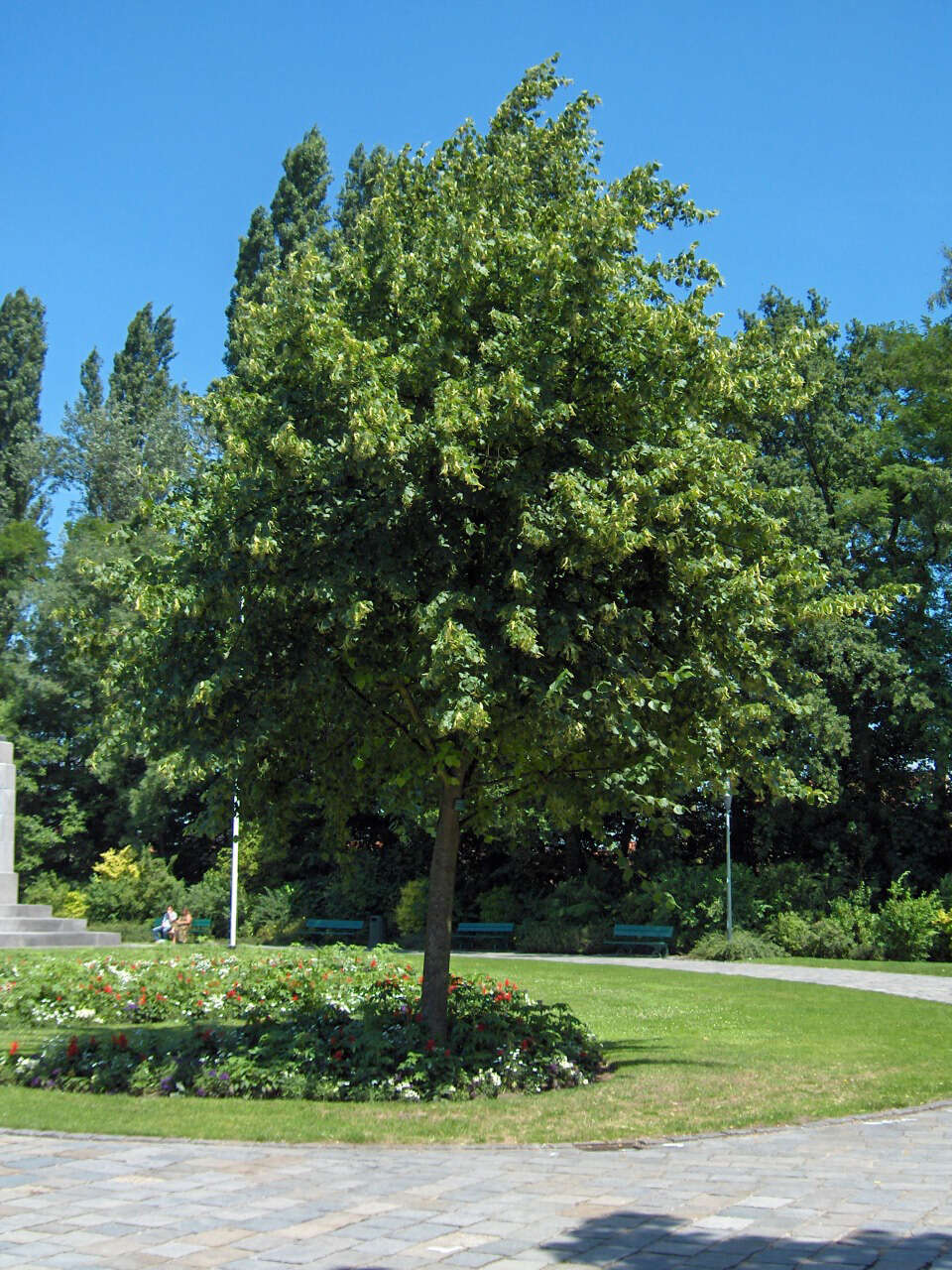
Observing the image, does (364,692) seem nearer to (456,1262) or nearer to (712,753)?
(712,753)

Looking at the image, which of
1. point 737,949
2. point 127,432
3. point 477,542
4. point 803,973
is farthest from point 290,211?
point 477,542

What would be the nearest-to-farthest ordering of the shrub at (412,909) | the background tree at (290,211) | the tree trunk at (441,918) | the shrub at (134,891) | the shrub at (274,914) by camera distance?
the tree trunk at (441,918), the shrub at (412,909), the shrub at (274,914), the shrub at (134,891), the background tree at (290,211)

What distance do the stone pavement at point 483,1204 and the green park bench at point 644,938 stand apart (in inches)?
Answer: 885

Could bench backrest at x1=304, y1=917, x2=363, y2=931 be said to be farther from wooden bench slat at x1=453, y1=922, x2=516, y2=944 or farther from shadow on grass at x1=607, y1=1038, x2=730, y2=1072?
shadow on grass at x1=607, y1=1038, x2=730, y2=1072

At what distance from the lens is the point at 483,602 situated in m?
10.6

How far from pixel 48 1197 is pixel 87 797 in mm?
40685

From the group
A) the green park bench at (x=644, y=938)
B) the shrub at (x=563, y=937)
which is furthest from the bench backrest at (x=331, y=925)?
the green park bench at (x=644, y=938)

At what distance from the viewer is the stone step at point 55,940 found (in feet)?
80.7

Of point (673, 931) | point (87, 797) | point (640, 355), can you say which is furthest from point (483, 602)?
point (87, 797)

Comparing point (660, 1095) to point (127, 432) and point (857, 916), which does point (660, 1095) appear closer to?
point (857, 916)

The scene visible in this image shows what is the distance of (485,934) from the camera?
34.5 m

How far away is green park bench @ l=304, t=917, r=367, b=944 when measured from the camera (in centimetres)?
3547

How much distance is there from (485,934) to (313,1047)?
78.2 feet

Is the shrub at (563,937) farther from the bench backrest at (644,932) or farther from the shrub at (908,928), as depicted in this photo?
the shrub at (908,928)
